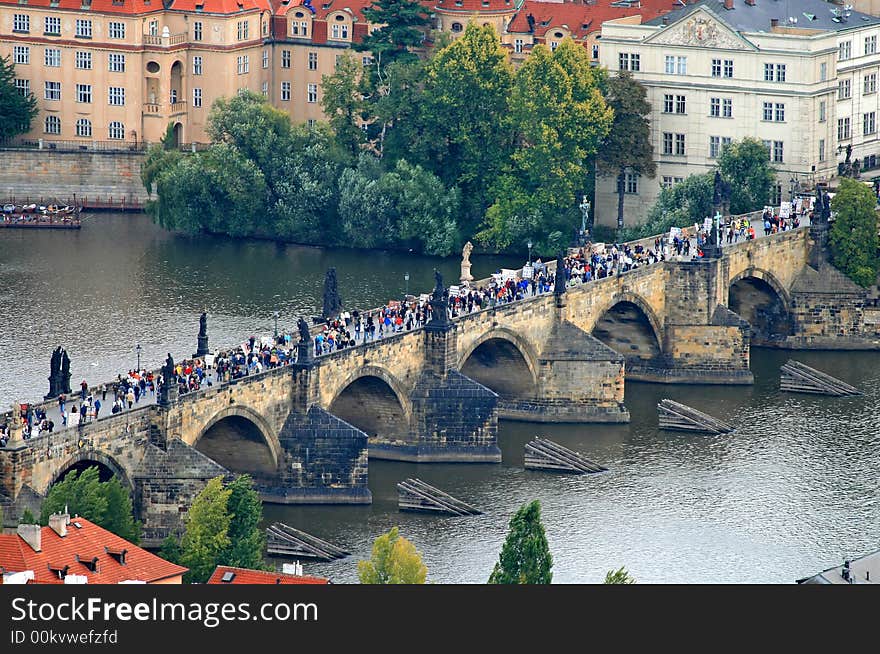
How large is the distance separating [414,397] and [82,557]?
47423 mm

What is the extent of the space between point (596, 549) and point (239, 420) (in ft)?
67.7

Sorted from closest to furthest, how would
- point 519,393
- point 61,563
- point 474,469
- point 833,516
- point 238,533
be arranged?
1. point 61,563
2. point 238,533
3. point 833,516
4. point 474,469
5. point 519,393

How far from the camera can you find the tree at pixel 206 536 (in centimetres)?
14400

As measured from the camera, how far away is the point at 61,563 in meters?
130

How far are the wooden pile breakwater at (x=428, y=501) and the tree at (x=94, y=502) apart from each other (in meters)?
19.1

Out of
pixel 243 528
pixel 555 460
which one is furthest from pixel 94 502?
pixel 555 460

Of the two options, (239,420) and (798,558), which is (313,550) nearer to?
(239,420)

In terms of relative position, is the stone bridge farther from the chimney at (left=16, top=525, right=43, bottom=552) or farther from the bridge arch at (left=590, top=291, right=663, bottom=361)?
the chimney at (left=16, top=525, right=43, bottom=552)

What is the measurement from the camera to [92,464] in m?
153

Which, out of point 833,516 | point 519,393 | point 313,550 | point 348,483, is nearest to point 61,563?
point 313,550

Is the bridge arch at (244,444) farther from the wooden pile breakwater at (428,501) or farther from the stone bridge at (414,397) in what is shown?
the wooden pile breakwater at (428,501)

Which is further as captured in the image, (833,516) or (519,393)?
(519,393)

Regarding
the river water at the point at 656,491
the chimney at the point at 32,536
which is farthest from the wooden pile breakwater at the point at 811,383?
the chimney at the point at 32,536

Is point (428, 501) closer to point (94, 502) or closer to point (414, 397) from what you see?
point (414, 397)
